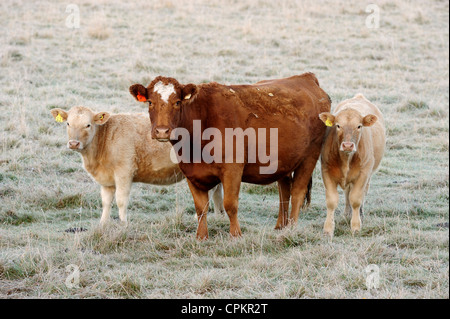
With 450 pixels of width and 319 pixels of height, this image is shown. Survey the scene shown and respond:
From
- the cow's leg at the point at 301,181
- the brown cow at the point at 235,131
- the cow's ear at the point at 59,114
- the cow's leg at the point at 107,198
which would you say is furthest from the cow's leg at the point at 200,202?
the cow's ear at the point at 59,114

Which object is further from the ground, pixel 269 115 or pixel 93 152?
pixel 269 115

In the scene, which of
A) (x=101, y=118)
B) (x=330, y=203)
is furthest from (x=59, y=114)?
(x=330, y=203)

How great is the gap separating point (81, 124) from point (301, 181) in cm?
277

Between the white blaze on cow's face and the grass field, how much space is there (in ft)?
5.02

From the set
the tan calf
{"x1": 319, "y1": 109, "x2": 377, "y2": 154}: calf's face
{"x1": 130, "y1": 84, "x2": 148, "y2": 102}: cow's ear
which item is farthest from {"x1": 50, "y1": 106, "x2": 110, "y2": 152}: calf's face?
{"x1": 319, "y1": 109, "x2": 377, "y2": 154}: calf's face

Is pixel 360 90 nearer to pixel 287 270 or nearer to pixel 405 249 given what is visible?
pixel 405 249

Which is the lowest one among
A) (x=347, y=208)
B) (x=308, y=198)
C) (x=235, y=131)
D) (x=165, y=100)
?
(x=347, y=208)

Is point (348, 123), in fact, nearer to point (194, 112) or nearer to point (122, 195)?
point (194, 112)

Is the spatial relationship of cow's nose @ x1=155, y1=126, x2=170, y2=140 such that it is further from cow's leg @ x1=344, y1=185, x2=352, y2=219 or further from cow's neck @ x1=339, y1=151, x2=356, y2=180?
cow's leg @ x1=344, y1=185, x2=352, y2=219

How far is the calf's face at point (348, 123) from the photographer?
6.76 m

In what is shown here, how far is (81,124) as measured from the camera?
7387 millimetres

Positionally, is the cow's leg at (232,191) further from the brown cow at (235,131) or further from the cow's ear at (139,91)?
the cow's ear at (139,91)

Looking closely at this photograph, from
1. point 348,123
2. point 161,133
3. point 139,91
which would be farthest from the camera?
point 348,123

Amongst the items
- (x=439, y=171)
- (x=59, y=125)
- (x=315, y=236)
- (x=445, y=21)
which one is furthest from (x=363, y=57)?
(x=315, y=236)
